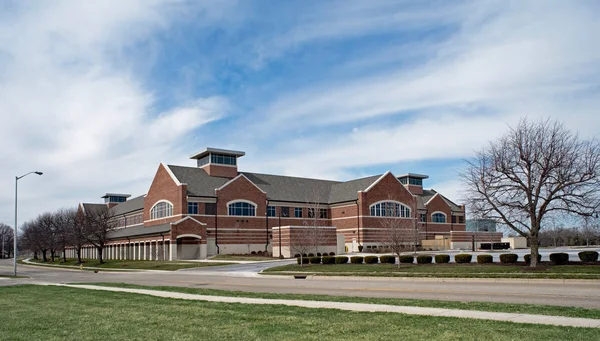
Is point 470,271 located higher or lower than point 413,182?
lower

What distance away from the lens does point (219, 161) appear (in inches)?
2948

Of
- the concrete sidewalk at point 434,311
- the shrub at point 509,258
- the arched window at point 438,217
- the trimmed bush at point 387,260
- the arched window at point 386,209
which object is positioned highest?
the arched window at point 386,209

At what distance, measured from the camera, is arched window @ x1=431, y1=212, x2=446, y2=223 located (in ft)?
284

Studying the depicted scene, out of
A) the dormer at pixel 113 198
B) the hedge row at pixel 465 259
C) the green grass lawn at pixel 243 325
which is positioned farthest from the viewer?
the dormer at pixel 113 198

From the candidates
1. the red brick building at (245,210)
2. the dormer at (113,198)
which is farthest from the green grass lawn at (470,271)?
the dormer at (113,198)

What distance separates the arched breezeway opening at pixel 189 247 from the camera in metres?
63.4

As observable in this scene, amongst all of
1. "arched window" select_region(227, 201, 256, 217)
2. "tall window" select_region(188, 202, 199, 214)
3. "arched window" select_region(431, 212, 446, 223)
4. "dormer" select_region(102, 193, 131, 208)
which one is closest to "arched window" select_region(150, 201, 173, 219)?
"tall window" select_region(188, 202, 199, 214)

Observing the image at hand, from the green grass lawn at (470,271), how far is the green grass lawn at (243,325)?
15825 mm

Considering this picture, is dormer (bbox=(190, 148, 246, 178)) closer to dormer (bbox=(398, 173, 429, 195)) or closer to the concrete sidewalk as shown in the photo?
dormer (bbox=(398, 173, 429, 195))

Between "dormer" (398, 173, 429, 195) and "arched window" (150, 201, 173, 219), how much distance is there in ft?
132

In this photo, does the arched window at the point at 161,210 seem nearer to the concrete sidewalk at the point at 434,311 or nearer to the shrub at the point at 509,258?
the shrub at the point at 509,258

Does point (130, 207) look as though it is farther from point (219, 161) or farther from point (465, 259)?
point (465, 259)

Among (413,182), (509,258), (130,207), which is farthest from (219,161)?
(509,258)

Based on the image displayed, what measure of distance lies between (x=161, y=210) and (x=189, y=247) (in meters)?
11.3
